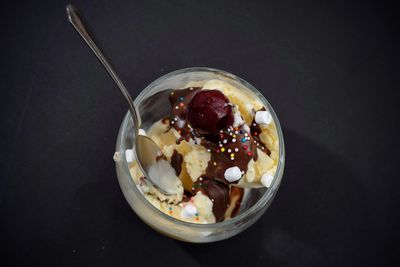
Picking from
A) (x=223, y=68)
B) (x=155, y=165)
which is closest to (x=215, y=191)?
(x=155, y=165)

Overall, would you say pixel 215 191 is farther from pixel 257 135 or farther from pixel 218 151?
pixel 257 135

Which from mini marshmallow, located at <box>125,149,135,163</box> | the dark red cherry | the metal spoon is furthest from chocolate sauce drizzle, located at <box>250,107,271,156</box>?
mini marshmallow, located at <box>125,149,135,163</box>

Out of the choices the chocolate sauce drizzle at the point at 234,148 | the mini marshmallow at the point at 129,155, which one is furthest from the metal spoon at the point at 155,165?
the chocolate sauce drizzle at the point at 234,148

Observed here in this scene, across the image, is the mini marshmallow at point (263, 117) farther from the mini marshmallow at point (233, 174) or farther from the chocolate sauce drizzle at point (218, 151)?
the mini marshmallow at point (233, 174)

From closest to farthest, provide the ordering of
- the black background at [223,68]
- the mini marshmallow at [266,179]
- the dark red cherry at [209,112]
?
the dark red cherry at [209,112], the mini marshmallow at [266,179], the black background at [223,68]

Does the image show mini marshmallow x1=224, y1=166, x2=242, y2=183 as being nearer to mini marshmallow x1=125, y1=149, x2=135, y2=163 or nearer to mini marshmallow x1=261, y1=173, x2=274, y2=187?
mini marshmallow x1=261, y1=173, x2=274, y2=187

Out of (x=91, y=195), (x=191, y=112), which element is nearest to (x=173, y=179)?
(x=191, y=112)

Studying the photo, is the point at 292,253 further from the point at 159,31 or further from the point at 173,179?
the point at 159,31
